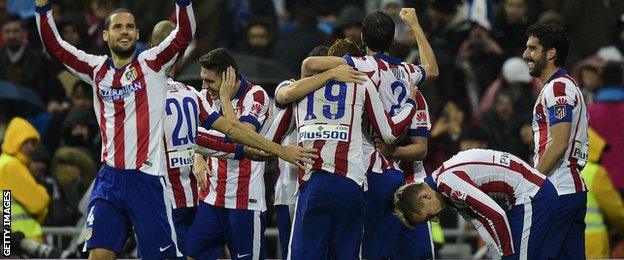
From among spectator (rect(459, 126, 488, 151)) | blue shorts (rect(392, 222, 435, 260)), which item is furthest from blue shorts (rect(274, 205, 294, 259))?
spectator (rect(459, 126, 488, 151))

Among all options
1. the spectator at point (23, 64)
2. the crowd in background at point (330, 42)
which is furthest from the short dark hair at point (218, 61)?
the spectator at point (23, 64)

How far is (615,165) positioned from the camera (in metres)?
17.3

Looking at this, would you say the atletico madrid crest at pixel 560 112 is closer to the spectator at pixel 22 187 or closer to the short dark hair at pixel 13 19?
the spectator at pixel 22 187

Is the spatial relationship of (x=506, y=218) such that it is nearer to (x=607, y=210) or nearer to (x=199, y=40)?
(x=607, y=210)

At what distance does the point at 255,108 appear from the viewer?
1317cm

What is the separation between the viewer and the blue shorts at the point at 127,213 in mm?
11406

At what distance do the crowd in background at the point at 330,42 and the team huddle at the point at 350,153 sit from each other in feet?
14.6

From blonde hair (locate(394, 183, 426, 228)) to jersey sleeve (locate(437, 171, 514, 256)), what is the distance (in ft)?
0.52

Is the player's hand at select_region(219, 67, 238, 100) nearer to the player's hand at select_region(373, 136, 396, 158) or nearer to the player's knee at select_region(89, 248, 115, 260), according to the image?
the player's hand at select_region(373, 136, 396, 158)

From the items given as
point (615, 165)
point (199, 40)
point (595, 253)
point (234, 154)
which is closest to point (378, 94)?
point (234, 154)

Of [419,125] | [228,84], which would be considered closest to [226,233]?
[228,84]

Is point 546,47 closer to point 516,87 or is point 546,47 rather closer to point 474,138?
point 474,138

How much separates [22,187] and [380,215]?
15.1 feet

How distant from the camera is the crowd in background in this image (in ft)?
56.3
